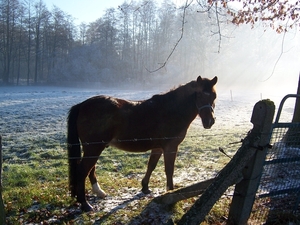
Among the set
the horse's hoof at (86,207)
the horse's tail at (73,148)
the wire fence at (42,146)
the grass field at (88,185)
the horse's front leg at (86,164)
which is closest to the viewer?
the grass field at (88,185)

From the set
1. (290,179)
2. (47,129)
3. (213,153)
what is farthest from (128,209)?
(47,129)

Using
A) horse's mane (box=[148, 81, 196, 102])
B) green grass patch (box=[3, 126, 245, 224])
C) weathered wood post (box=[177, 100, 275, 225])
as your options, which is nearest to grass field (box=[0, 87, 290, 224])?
green grass patch (box=[3, 126, 245, 224])

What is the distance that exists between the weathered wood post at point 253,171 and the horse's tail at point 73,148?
2563 millimetres

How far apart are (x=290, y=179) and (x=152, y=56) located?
2122 inches

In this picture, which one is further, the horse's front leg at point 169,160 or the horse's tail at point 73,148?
the horse's front leg at point 169,160

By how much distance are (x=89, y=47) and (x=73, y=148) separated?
5211 cm

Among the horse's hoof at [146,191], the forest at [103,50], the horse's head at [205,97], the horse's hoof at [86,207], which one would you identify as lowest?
the horse's hoof at [146,191]

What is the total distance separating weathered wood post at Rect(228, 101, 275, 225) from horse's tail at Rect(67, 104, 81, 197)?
2563 mm

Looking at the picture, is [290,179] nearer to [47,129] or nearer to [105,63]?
[47,129]

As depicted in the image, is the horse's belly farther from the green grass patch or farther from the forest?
the forest

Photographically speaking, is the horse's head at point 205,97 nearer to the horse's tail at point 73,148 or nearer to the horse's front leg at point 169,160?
the horse's front leg at point 169,160

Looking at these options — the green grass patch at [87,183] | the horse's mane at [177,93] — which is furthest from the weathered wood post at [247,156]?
the horse's mane at [177,93]

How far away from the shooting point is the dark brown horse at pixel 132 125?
428cm

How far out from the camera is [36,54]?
171 ft
